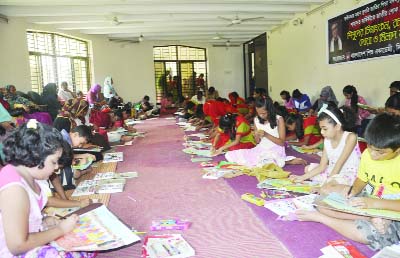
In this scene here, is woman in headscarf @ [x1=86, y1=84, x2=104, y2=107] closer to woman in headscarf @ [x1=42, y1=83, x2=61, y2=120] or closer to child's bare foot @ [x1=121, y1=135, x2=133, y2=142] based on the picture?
woman in headscarf @ [x1=42, y1=83, x2=61, y2=120]

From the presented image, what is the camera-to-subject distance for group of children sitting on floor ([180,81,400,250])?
195 cm

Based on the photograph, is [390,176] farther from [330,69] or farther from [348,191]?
[330,69]

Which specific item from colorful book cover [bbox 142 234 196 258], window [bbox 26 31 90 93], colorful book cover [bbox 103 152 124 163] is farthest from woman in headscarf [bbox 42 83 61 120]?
colorful book cover [bbox 142 234 196 258]

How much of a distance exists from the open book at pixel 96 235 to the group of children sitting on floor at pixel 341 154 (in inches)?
48.0

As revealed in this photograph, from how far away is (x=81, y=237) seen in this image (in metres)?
1.78

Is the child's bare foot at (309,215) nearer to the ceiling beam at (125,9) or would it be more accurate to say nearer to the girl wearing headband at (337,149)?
the girl wearing headband at (337,149)

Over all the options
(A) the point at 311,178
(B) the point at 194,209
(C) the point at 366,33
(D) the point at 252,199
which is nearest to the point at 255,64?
(C) the point at 366,33

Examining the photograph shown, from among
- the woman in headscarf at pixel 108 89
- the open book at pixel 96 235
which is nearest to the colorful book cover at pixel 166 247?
the open book at pixel 96 235

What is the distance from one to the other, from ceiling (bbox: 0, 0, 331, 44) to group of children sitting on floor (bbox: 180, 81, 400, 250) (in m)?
3.16

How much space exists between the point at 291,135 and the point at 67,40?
7646 millimetres

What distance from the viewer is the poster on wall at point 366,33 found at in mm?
5322

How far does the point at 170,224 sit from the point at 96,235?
0.80m

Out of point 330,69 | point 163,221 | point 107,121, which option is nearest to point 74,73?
point 107,121

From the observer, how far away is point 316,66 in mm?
7996
